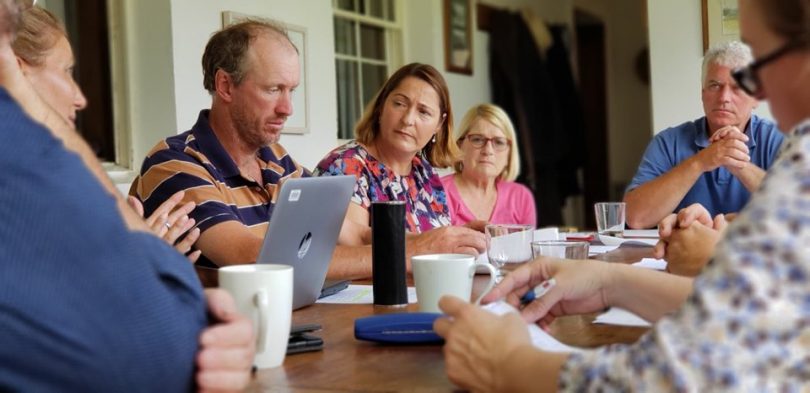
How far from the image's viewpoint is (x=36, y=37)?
186 cm

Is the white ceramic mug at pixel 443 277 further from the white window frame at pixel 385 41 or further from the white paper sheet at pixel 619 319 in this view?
the white window frame at pixel 385 41

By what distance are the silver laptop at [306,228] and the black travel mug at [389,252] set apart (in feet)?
0.27

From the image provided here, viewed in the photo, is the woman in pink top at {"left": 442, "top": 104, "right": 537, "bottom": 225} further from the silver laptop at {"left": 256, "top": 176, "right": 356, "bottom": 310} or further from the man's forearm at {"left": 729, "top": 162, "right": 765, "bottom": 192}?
the silver laptop at {"left": 256, "top": 176, "right": 356, "bottom": 310}

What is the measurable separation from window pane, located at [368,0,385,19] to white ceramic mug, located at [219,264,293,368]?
4.39 meters

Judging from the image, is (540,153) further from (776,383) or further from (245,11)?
(776,383)

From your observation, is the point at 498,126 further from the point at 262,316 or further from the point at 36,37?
the point at 262,316

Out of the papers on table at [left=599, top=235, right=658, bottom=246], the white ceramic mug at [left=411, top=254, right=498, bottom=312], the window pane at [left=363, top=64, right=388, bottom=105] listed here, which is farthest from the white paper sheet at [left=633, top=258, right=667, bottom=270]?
the window pane at [left=363, top=64, right=388, bottom=105]

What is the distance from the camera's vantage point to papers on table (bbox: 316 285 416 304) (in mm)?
1632

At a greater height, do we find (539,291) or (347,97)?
(347,97)

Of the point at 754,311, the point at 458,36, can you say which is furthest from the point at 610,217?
the point at 458,36

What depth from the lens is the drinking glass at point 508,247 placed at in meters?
1.66

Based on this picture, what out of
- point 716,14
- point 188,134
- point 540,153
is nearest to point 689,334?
point 188,134

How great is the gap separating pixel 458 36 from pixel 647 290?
4672 millimetres

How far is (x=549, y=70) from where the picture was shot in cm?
635
